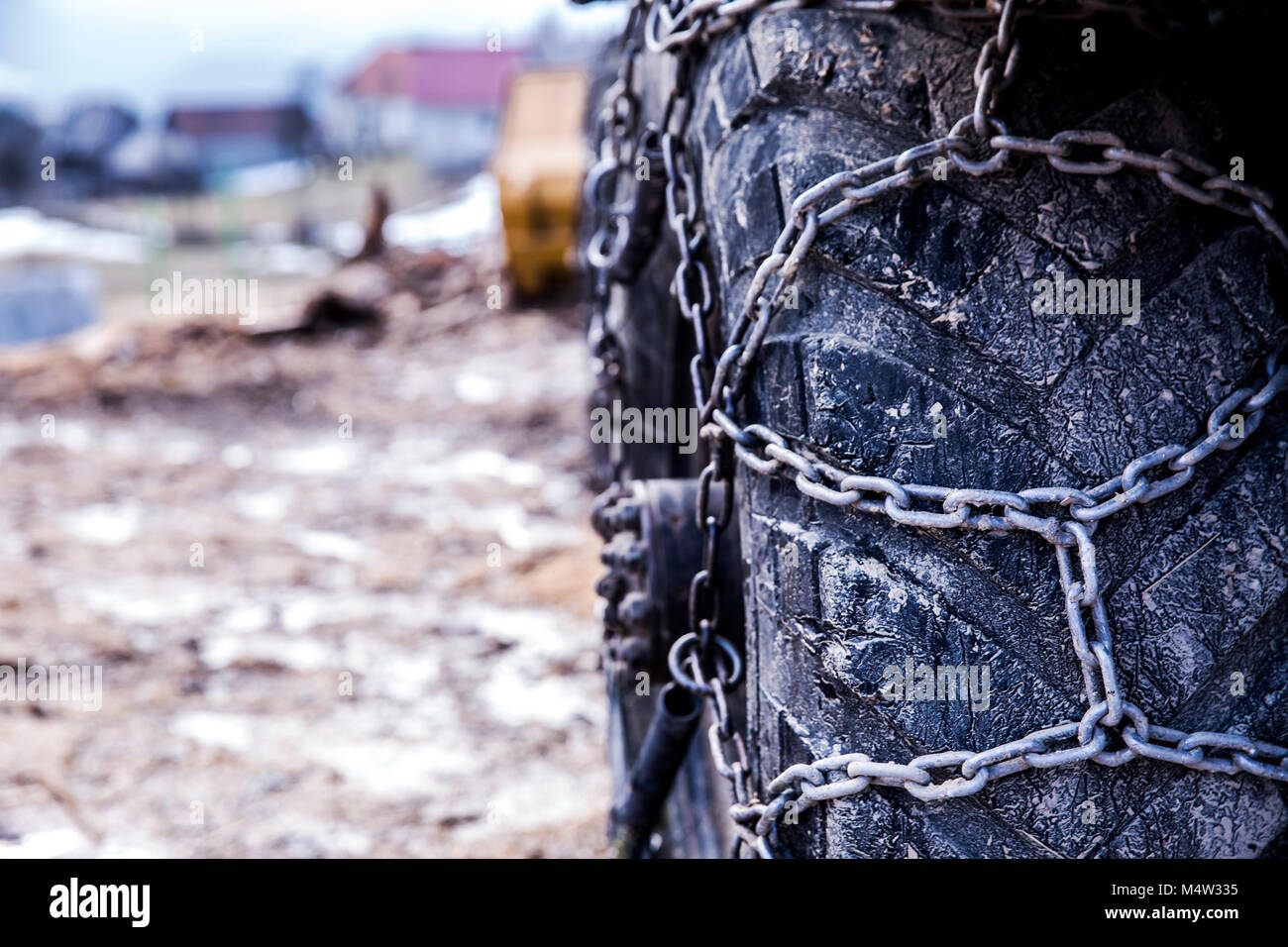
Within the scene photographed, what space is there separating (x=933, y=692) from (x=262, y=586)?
292 cm

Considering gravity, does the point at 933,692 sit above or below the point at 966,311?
below

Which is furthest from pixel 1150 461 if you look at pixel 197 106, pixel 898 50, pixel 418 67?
pixel 418 67

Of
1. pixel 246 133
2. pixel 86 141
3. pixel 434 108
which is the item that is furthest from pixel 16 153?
pixel 434 108

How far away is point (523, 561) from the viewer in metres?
3.64

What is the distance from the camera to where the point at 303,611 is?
3.34 metres

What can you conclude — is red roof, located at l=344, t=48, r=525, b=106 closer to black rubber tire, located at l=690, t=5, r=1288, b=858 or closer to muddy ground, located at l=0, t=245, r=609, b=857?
muddy ground, located at l=0, t=245, r=609, b=857

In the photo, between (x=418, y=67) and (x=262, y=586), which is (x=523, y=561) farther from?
(x=418, y=67)

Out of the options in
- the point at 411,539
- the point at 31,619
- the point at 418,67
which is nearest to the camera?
the point at 31,619

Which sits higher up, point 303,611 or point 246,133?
point 246,133
